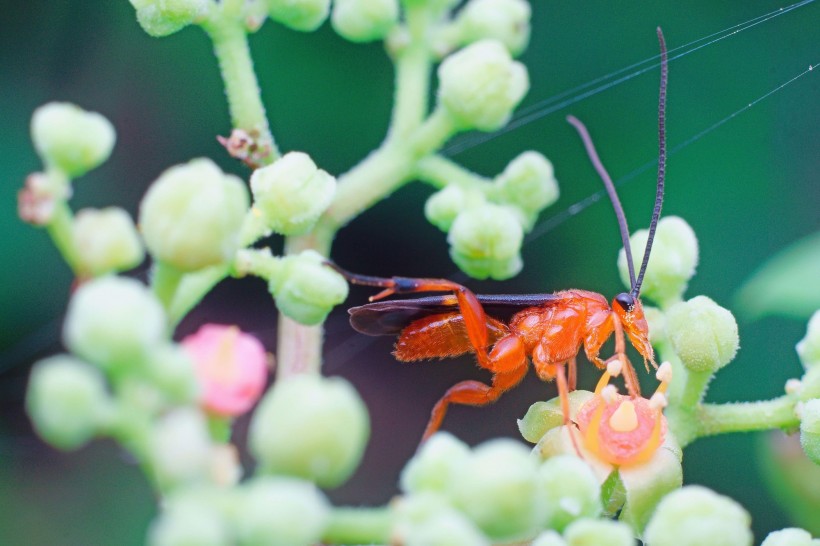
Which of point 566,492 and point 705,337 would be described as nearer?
point 566,492

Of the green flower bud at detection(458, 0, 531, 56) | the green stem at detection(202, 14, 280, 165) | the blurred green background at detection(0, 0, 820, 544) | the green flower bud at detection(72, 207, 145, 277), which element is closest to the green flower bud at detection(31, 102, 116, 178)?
the green flower bud at detection(72, 207, 145, 277)

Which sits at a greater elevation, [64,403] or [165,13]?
[165,13]

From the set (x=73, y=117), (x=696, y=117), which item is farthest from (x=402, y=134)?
(x=696, y=117)

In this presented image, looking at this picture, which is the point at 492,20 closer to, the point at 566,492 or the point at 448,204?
the point at 448,204

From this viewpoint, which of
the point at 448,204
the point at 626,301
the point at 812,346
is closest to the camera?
the point at 812,346

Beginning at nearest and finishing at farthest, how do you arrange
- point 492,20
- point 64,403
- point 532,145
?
point 64,403, point 492,20, point 532,145

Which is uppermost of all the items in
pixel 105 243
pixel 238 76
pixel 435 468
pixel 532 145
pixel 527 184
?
pixel 532 145

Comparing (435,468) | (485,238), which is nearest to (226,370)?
(435,468)

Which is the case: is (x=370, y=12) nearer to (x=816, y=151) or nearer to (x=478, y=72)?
(x=478, y=72)

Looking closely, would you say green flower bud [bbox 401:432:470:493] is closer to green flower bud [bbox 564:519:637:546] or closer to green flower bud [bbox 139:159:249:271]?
green flower bud [bbox 564:519:637:546]
